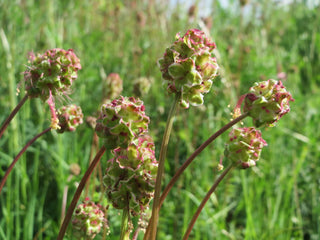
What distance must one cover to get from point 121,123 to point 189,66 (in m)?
0.16

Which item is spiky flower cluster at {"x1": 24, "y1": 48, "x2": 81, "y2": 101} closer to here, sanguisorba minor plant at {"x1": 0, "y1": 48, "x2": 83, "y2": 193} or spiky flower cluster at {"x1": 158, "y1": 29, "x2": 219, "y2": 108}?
sanguisorba minor plant at {"x1": 0, "y1": 48, "x2": 83, "y2": 193}

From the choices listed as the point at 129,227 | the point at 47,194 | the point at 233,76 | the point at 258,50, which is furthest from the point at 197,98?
the point at 258,50

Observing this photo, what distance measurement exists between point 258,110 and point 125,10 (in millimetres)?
4187

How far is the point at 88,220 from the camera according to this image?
3.65 feet

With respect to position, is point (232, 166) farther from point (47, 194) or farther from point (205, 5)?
point (205, 5)

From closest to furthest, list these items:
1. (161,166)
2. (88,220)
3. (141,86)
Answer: (161,166), (88,220), (141,86)

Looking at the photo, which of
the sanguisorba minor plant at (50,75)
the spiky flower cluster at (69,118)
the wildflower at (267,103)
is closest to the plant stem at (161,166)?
the wildflower at (267,103)

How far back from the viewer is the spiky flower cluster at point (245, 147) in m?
0.89

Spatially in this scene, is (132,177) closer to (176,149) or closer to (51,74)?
(51,74)

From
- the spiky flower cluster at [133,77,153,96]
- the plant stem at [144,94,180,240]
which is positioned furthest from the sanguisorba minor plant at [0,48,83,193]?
the spiky flower cluster at [133,77,153,96]

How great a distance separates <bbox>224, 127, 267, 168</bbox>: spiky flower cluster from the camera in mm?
885

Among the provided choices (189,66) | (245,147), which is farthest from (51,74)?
(245,147)

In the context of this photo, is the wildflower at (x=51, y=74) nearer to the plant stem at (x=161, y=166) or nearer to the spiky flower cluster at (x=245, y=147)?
the plant stem at (x=161, y=166)

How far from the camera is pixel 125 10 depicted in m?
4.75
